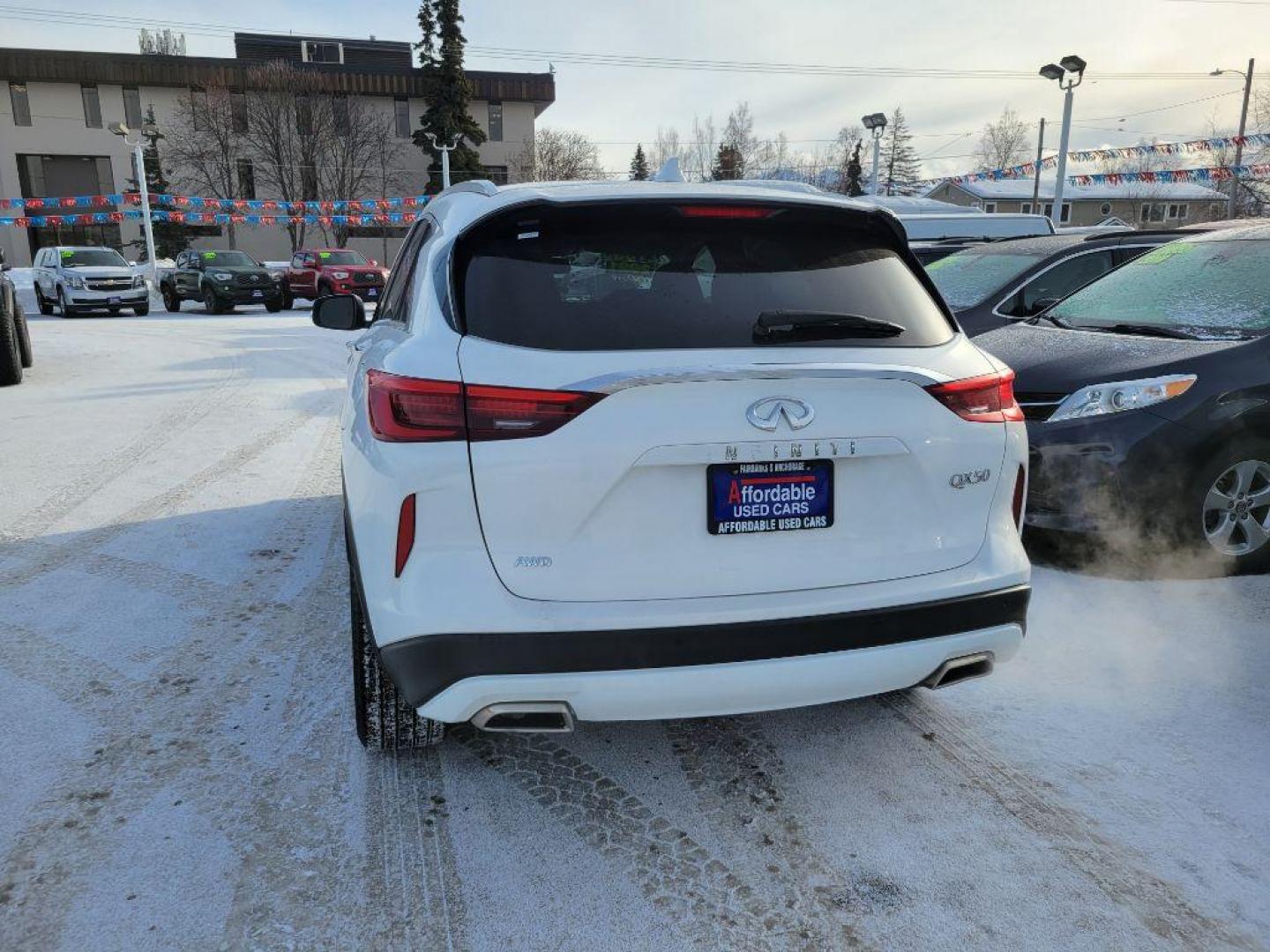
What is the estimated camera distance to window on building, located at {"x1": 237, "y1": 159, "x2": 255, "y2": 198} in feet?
173

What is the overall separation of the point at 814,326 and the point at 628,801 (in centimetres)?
149

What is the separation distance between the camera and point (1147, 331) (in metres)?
4.88

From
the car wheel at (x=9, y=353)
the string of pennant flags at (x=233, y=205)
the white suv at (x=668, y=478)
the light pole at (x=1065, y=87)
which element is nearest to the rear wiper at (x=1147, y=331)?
the white suv at (x=668, y=478)

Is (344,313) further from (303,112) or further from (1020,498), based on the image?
(303,112)

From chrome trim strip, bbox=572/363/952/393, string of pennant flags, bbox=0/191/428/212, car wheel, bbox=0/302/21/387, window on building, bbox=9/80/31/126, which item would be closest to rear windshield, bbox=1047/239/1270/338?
chrome trim strip, bbox=572/363/952/393

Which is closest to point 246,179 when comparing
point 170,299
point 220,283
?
point 170,299

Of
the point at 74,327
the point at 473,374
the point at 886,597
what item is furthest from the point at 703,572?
the point at 74,327

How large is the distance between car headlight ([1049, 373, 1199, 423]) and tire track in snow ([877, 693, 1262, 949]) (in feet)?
6.32

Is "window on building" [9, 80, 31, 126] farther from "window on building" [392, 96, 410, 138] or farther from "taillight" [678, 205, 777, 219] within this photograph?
"taillight" [678, 205, 777, 219]

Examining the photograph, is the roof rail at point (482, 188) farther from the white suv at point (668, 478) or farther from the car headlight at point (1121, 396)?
the car headlight at point (1121, 396)

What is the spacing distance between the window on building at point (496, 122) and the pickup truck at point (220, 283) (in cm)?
3543

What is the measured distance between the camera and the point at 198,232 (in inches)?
2106

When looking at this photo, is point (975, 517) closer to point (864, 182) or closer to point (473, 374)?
point (473, 374)

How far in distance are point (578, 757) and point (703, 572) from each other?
1023 mm
